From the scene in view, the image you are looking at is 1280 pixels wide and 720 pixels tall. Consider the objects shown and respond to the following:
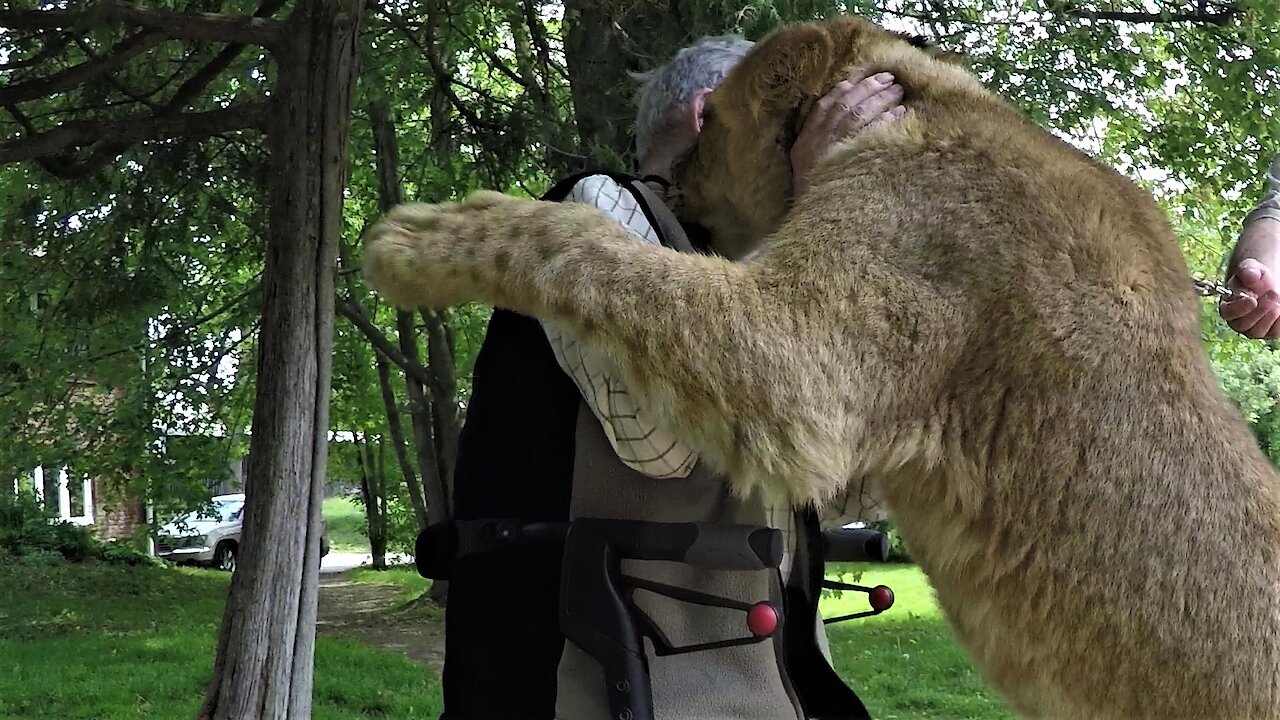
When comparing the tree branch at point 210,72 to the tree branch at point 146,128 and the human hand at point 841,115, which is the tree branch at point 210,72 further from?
the human hand at point 841,115

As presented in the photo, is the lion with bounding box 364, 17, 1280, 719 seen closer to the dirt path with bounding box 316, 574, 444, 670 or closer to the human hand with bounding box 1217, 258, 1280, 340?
the human hand with bounding box 1217, 258, 1280, 340

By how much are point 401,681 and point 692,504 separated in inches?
353

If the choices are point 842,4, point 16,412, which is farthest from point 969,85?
point 16,412

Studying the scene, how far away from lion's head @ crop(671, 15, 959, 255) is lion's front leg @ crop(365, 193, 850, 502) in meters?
0.48

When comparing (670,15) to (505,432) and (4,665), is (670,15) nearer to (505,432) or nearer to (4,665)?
(505,432)

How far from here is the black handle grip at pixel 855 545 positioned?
271 centimetres

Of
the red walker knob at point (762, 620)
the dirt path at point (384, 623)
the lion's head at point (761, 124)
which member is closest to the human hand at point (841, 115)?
the lion's head at point (761, 124)

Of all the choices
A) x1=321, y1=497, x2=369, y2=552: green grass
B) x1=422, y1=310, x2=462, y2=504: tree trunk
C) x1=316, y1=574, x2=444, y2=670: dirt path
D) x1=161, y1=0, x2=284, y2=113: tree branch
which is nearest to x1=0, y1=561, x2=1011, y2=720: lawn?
x1=316, y1=574, x2=444, y2=670: dirt path

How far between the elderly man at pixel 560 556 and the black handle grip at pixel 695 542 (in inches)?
3.7

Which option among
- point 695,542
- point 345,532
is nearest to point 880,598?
point 695,542

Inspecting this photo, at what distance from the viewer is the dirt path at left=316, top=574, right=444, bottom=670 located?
12914mm

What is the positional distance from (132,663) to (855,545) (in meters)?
9.88

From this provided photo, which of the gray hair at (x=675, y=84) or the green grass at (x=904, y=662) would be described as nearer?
the gray hair at (x=675, y=84)

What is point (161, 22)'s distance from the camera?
20.4ft
